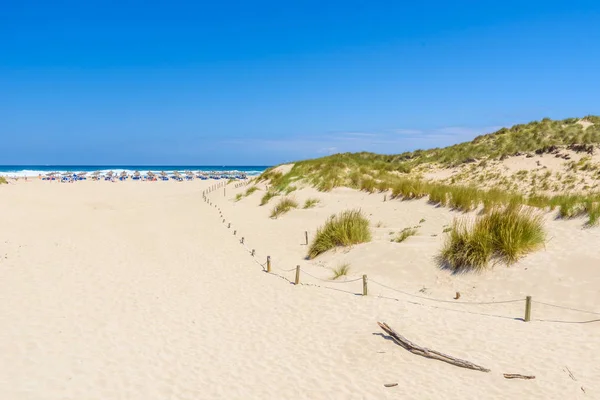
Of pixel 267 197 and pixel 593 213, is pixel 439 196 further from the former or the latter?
pixel 267 197

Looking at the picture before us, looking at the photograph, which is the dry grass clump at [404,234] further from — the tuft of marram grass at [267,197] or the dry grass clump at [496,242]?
the tuft of marram grass at [267,197]

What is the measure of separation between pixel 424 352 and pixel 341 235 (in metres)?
8.07

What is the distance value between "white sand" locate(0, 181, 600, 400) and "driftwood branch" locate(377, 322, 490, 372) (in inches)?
4.7

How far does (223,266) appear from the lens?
1419 cm

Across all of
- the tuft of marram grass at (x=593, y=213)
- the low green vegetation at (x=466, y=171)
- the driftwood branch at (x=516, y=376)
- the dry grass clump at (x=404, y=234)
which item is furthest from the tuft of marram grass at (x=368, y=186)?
the driftwood branch at (x=516, y=376)

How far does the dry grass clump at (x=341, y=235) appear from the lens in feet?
49.3

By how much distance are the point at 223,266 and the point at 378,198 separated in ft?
36.9

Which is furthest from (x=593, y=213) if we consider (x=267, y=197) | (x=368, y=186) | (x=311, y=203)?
(x=267, y=197)

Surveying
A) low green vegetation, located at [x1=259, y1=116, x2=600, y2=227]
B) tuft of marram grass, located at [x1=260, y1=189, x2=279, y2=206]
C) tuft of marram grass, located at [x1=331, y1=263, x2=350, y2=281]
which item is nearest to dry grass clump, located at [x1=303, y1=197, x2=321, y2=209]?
low green vegetation, located at [x1=259, y1=116, x2=600, y2=227]

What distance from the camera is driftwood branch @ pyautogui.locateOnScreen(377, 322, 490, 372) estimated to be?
6.68m

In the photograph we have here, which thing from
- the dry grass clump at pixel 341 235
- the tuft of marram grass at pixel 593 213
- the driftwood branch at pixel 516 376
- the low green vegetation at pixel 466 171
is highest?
the low green vegetation at pixel 466 171

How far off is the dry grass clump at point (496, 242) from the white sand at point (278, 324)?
0.38m

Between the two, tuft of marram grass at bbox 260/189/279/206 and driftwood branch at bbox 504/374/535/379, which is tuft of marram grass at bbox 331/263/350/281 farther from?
tuft of marram grass at bbox 260/189/279/206

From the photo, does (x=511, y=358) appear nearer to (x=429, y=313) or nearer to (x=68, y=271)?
(x=429, y=313)
